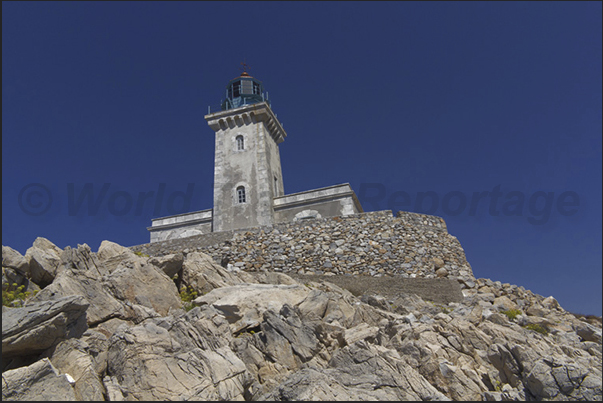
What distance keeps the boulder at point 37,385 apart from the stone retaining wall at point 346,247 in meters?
11.8

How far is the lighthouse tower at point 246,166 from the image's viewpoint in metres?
25.1

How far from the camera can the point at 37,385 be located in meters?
5.21

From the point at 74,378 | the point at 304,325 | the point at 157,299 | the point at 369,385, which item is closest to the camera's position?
the point at 74,378

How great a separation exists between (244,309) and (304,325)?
5.62ft

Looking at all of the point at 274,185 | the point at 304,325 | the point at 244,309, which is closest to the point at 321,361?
the point at 304,325

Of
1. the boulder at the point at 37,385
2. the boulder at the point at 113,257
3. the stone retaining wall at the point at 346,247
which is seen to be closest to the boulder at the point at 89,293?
the boulder at the point at 113,257

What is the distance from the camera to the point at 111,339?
21.2ft

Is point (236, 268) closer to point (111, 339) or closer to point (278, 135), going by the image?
point (111, 339)

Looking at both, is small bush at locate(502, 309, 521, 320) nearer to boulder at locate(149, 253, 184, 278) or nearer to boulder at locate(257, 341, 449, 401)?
boulder at locate(257, 341, 449, 401)

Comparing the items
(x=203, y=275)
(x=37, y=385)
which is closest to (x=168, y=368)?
(x=37, y=385)

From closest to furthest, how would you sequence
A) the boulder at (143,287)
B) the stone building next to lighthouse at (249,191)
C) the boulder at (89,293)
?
the boulder at (89,293) < the boulder at (143,287) < the stone building next to lighthouse at (249,191)

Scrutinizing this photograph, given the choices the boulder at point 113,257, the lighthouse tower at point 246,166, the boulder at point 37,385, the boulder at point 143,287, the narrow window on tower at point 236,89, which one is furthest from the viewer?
the narrow window on tower at point 236,89

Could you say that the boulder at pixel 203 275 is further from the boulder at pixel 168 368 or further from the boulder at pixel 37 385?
the boulder at pixel 37 385

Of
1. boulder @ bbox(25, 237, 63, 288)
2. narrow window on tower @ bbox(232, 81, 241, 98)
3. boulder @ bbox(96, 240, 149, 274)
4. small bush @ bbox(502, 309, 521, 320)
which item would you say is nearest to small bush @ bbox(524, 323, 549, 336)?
small bush @ bbox(502, 309, 521, 320)
